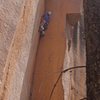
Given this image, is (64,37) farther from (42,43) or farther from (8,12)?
(8,12)

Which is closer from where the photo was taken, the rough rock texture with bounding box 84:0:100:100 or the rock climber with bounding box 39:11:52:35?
the rough rock texture with bounding box 84:0:100:100

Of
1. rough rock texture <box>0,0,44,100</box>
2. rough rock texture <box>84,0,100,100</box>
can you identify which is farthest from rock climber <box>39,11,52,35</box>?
rough rock texture <box>84,0,100,100</box>

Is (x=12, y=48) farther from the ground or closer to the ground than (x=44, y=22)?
closer to the ground

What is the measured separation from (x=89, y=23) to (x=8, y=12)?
256mm

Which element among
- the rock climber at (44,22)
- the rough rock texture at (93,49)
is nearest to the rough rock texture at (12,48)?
the rough rock texture at (93,49)

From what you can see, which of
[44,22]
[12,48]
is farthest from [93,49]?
[44,22]

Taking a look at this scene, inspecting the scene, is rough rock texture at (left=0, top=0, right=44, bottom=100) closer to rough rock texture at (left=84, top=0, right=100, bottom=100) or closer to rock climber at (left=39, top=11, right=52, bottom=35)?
rough rock texture at (left=84, top=0, right=100, bottom=100)

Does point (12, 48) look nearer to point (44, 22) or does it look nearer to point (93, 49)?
point (93, 49)

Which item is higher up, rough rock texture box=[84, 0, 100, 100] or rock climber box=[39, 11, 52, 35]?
rock climber box=[39, 11, 52, 35]

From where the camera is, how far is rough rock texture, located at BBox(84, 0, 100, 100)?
0.71 meters

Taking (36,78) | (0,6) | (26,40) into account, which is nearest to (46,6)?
(36,78)

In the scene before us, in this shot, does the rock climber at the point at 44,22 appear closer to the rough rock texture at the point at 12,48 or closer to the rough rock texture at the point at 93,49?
the rough rock texture at the point at 12,48

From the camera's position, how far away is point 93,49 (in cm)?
73

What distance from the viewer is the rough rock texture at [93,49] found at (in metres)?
0.71
